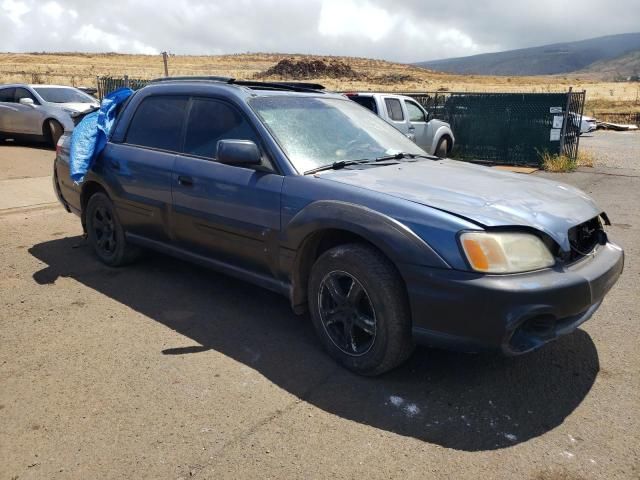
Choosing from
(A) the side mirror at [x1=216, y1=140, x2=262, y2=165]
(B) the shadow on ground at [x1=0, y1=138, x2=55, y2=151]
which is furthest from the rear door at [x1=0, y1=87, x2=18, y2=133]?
(A) the side mirror at [x1=216, y1=140, x2=262, y2=165]

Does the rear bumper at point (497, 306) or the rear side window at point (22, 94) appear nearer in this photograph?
the rear bumper at point (497, 306)

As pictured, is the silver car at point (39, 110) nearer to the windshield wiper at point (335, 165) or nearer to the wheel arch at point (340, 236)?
the windshield wiper at point (335, 165)

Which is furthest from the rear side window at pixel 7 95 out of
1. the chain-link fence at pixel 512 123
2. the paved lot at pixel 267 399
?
the paved lot at pixel 267 399

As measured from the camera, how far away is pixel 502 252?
2854 millimetres

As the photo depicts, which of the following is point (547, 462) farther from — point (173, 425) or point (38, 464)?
point (38, 464)

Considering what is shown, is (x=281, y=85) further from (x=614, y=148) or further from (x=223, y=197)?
(x=614, y=148)

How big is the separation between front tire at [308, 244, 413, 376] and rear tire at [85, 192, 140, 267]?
237 cm

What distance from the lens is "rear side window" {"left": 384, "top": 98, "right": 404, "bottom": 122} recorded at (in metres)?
11.4

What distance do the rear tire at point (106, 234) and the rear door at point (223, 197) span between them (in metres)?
0.95

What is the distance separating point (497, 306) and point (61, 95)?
14.1m

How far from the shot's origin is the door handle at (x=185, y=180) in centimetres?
418

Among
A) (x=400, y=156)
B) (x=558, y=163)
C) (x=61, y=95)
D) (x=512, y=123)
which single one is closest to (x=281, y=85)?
(x=400, y=156)

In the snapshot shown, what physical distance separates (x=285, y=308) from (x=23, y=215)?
4744 millimetres

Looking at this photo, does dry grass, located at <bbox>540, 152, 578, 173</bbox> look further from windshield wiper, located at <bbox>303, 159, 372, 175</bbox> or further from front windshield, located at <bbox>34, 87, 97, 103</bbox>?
front windshield, located at <bbox>34, 87, 97, 103</bbox>
